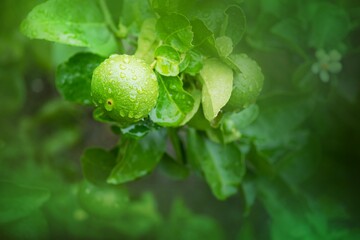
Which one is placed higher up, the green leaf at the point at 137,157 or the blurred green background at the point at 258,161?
the green leaf at the point at 137,157

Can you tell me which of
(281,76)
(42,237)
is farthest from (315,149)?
(42,237)

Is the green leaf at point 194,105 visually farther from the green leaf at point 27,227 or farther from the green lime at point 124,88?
the green leaf at point 27,227

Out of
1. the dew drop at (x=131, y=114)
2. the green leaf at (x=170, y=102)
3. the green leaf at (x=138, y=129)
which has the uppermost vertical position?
the dew drop at (x=131, y=114)

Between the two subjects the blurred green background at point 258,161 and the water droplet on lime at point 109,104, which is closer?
the water droplet on lime at point 109,104

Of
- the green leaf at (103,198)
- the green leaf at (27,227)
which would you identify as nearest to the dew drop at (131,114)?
the green leaf at (103,198)

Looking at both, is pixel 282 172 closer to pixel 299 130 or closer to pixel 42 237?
pixel 299 130

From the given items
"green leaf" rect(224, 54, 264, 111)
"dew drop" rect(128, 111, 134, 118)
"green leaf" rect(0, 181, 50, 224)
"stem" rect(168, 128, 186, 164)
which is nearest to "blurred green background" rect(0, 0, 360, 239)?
"green leaf" rect(0, 181, 50, 224)

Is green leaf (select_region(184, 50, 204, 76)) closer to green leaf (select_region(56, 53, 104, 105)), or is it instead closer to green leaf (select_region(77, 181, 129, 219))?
green leaf (select_region(56, 53, 104, 105))

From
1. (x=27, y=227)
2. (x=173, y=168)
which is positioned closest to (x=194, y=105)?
(x=173, y=168)
